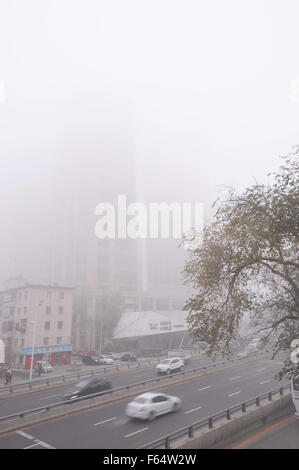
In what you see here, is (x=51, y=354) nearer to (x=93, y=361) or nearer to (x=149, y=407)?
(x=93, y=361)

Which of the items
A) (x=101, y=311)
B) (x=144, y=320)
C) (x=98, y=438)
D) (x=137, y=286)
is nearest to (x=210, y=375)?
(x=98, y=438)

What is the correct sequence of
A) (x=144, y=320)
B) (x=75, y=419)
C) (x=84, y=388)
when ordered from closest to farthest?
(x=75, y=419), (x=84, y=388), (x=144, y=320)

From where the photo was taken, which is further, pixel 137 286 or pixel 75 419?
pixel 137 286

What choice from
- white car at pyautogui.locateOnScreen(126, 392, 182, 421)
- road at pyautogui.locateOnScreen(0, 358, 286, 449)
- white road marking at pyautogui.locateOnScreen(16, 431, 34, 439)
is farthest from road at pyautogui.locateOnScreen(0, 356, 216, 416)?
white car at pyautogui.locateOnScreen(126, 392, 182, 421)

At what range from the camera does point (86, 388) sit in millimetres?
26562

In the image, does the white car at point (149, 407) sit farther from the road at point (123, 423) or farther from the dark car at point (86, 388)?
the dark car at point (86, 388)

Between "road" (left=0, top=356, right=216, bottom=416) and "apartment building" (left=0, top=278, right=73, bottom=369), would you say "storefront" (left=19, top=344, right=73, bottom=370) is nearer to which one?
"apartment building" (left=0, top=278, right=73, bottom=369)

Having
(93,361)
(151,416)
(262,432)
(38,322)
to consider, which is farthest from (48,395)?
(38,322)

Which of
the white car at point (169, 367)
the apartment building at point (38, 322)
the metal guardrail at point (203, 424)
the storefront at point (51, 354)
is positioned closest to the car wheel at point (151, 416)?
the metal guardrail at point (203, 424)

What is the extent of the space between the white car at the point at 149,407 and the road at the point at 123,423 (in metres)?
0.39
